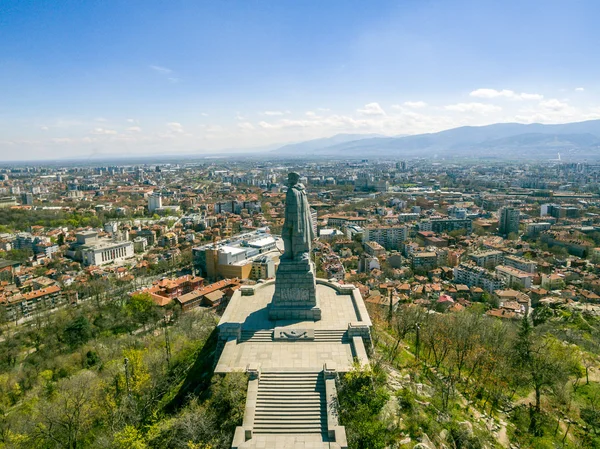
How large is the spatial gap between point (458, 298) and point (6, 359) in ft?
108

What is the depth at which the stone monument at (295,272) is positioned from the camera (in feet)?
53.8

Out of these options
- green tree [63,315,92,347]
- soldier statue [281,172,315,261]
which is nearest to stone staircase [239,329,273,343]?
soldier statue [281,172,315,261]

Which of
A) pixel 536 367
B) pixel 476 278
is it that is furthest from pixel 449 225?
pixel 536 367

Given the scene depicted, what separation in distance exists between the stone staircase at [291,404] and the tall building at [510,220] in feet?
182

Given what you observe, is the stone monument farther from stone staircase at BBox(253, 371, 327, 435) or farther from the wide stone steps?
stone staircase at BBox(253, 371, 327, 435)

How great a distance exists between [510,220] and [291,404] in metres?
57.1

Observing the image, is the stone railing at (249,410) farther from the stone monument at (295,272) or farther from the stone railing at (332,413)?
the stone monument at (295,272)

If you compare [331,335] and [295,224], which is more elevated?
[295,224]

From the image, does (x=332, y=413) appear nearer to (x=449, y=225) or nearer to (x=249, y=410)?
(x=249, y=410)

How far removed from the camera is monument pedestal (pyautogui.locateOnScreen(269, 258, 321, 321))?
16.4 metres

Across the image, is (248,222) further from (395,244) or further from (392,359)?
(392,359)

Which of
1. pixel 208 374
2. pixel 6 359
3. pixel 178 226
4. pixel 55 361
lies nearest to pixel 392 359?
pixel 208 374

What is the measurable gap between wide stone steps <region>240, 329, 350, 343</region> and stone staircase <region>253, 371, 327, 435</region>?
2.10 meters

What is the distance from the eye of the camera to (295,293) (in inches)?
650
